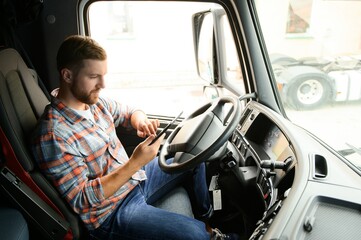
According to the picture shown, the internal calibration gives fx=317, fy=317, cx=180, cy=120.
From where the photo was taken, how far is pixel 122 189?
1477mm

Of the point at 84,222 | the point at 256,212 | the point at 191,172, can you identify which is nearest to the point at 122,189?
the point at 84,222

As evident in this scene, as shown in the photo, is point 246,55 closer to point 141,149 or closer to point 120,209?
point 141,149

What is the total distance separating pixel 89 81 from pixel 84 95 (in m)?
0.07

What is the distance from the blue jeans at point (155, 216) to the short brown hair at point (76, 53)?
65 cm

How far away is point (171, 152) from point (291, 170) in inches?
21.2

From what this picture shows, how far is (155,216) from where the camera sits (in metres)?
1.33

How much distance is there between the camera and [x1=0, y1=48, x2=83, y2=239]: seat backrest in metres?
1.25

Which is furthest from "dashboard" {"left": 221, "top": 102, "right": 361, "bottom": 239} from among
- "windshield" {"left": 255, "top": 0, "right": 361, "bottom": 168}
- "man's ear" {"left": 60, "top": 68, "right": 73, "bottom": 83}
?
"man's ear" {"left": 60, "top": 68, "right": 73, "bottom": 83}

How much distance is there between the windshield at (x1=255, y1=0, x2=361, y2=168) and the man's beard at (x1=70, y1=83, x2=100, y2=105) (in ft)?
3.22

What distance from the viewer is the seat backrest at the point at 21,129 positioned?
1254mm

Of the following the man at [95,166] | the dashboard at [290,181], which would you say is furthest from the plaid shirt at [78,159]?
the dashboard at [290,181]

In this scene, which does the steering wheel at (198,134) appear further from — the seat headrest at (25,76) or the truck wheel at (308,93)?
the seat headrest at (25,76)

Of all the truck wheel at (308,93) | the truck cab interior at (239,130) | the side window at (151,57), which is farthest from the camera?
the side window at (151,57)

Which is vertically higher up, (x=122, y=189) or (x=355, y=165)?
(x=355, y=165)
